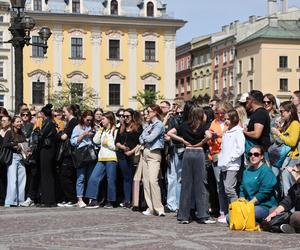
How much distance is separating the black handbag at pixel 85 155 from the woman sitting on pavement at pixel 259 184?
14.0 ft

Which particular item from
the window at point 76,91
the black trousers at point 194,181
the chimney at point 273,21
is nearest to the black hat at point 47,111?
the black trousers at point 194,181

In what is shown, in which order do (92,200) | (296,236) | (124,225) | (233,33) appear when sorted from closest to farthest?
(296,236) < (124,225) < (92,200) < (233,33)

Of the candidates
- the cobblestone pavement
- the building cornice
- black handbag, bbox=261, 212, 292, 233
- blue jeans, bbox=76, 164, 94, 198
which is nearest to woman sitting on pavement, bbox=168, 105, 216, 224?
the cobblestone pavement

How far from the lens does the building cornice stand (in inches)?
2576

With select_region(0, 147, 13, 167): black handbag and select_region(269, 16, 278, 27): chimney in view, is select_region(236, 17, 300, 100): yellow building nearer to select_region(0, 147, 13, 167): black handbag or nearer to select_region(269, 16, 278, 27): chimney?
select_region(269, 16, 278, 27): chimney

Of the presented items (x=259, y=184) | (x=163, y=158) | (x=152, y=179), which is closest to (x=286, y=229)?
(x=259, y=184)

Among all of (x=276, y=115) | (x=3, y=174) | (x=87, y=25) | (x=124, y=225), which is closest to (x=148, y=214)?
(x=124, y=225)

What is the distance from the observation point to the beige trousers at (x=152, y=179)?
12945 millimetres

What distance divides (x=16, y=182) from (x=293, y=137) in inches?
242

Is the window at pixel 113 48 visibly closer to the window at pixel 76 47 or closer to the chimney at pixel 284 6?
the window at pixel 76 47

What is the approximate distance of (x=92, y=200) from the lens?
582 inches

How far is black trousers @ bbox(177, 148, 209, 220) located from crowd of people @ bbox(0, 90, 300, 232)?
0.02 meters

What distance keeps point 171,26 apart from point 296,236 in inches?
2269

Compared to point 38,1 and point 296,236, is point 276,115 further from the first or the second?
point 38,1
